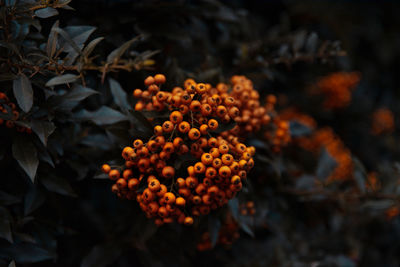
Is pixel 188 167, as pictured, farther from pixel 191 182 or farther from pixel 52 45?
pixel 52 45

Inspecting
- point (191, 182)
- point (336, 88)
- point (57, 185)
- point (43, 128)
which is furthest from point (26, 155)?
point (336, 88)

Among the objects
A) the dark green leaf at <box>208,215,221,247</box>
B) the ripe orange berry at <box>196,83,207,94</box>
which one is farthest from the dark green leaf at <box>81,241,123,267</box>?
the ripe orange berry at <box>196,83,207,94</box>

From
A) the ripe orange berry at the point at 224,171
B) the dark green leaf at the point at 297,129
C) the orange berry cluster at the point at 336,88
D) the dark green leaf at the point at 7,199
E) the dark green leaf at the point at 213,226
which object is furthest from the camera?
the orange berry cluster at the point at 336,88

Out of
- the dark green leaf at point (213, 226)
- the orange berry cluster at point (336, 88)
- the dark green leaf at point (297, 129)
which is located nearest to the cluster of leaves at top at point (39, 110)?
the dark green leaf at point (213, 226)

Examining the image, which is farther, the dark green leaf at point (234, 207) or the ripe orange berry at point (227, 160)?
the dark green leaf at point (234, 207)

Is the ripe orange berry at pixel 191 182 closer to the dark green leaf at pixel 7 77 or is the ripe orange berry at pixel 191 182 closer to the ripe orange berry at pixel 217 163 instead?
the ripe orange berry at pixel 217 163
